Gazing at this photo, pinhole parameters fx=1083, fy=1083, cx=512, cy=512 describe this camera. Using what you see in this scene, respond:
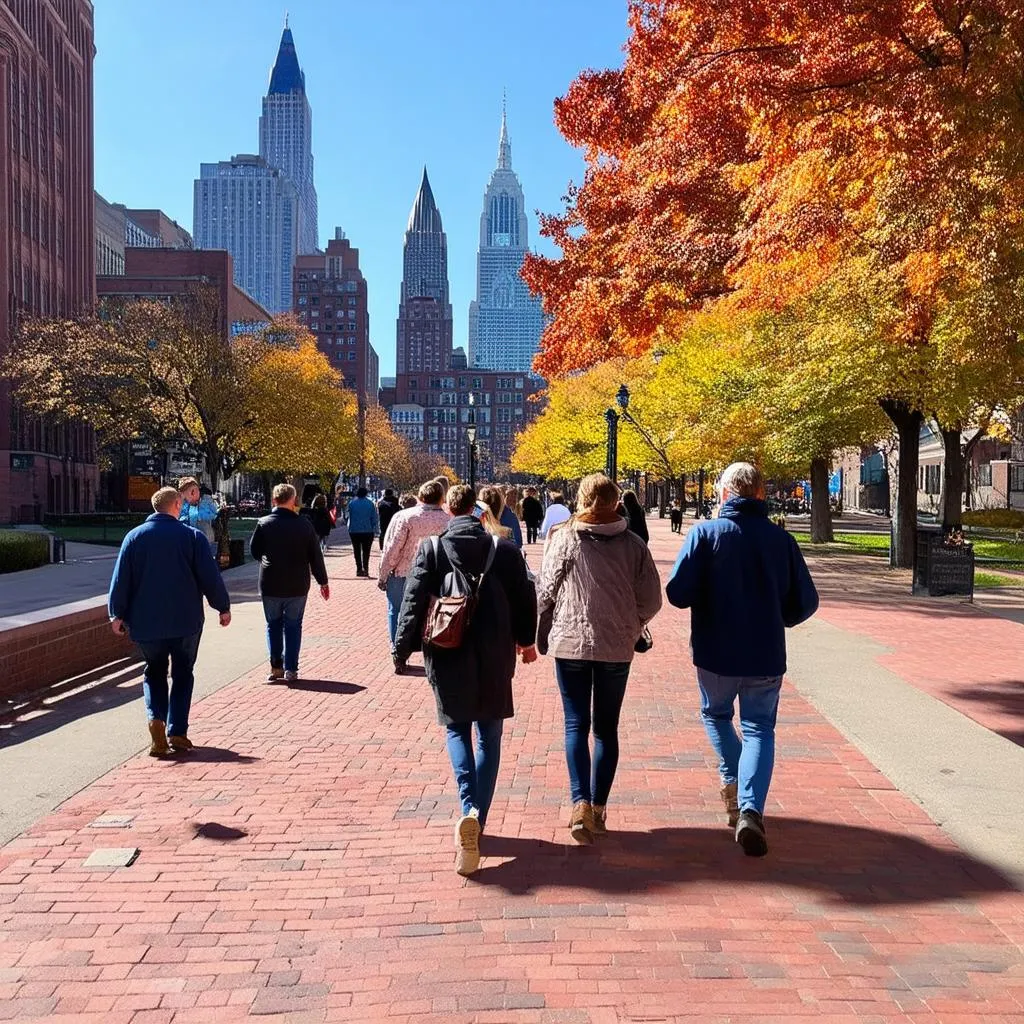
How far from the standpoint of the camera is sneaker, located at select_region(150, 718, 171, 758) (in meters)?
7.29

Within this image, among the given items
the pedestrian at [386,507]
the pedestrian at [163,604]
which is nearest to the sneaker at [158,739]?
the pedestrian at [163,604]

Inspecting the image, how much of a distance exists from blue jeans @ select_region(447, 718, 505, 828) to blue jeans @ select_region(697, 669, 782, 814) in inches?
43.8

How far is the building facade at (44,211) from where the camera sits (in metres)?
55.2

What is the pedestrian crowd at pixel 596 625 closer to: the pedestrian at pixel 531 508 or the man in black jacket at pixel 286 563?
the man in black jacket at pixel 286 563

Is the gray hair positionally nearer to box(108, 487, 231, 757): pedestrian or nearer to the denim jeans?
box(108, 487, 231, 757): pedestrian

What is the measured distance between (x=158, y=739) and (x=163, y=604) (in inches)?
36.0

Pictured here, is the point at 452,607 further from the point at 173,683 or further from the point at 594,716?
the point at 173,683

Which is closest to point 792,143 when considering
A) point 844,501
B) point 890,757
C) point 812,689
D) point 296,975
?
point 812,689

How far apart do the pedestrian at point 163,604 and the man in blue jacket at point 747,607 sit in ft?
11.6

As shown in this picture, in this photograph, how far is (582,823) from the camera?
5582 mm

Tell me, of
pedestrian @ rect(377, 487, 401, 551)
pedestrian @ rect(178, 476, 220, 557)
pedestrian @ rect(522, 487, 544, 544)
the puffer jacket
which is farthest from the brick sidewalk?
pedestrian @ rect(522, 487, 544, 544)

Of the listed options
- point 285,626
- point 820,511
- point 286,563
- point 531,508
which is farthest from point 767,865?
point 820,511

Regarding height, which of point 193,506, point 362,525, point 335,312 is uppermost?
point 335,312

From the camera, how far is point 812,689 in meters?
9.93
